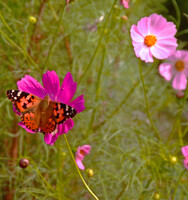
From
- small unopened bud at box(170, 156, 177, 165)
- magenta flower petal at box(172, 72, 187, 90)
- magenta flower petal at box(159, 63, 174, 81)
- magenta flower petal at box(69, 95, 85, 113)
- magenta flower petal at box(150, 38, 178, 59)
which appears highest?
magenta flower petal at box(150, 38, 178, 59)

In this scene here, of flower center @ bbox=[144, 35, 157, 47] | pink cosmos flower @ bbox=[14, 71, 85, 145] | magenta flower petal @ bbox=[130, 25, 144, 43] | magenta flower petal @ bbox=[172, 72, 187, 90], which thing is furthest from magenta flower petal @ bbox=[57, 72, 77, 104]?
magenta flower petal @ bbox=[172, 72, 187, 90]

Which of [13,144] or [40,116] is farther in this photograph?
[13,144]

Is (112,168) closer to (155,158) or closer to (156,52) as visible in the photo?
(155,158)

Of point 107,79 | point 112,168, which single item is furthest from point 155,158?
point 107,79

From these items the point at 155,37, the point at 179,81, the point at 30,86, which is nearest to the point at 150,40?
the point at 155,37

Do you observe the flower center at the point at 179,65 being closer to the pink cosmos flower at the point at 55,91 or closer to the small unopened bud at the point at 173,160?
the small unopened bud at the point at 173,160

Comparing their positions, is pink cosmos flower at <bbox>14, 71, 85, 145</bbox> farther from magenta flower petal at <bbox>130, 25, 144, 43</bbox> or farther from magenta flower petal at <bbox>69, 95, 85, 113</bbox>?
magenta flower petal at <bbox>130, 25, 144, 43</bbox>
